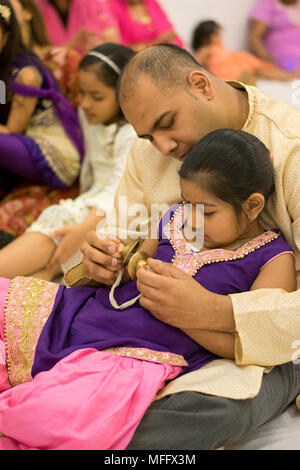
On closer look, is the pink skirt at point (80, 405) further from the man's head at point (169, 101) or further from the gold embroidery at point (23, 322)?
the man's head at point (169, 101)

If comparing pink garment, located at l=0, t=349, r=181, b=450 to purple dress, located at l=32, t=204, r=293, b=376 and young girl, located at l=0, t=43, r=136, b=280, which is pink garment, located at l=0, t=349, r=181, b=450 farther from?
young girl, located at l=0, t=43, r=136, b=280

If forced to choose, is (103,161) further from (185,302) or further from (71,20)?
(71,20)

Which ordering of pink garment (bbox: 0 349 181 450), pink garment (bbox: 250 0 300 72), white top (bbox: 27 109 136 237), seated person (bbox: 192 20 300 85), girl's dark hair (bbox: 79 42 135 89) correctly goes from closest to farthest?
pink garment (bbox: 0 349 181 450)
white top (bbox: 27 109 136 237)
girl's dark hair (bbox: 79 42 135 89)
seated person (bbox: 192 20 300 85)
pink garment (bbox: 250 0 300 72)

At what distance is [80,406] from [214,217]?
0.53 m

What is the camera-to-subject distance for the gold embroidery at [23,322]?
1.34 metres

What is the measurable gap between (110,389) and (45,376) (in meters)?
0.15

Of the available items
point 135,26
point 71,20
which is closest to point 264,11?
point 135,26

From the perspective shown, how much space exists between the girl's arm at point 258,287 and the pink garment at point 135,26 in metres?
2.79

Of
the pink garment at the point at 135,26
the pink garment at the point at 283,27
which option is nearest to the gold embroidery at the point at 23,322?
the pink garment at the point at 135,26

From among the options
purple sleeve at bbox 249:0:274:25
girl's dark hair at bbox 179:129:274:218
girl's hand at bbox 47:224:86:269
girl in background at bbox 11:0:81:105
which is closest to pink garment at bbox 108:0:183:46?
girl in background at bbox 11:0:81:105

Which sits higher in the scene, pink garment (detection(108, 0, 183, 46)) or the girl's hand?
pink garment (detection(108, 0, 183, 46))

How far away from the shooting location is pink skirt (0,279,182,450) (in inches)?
42.7

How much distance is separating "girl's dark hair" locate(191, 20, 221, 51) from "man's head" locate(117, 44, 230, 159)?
3.03m
